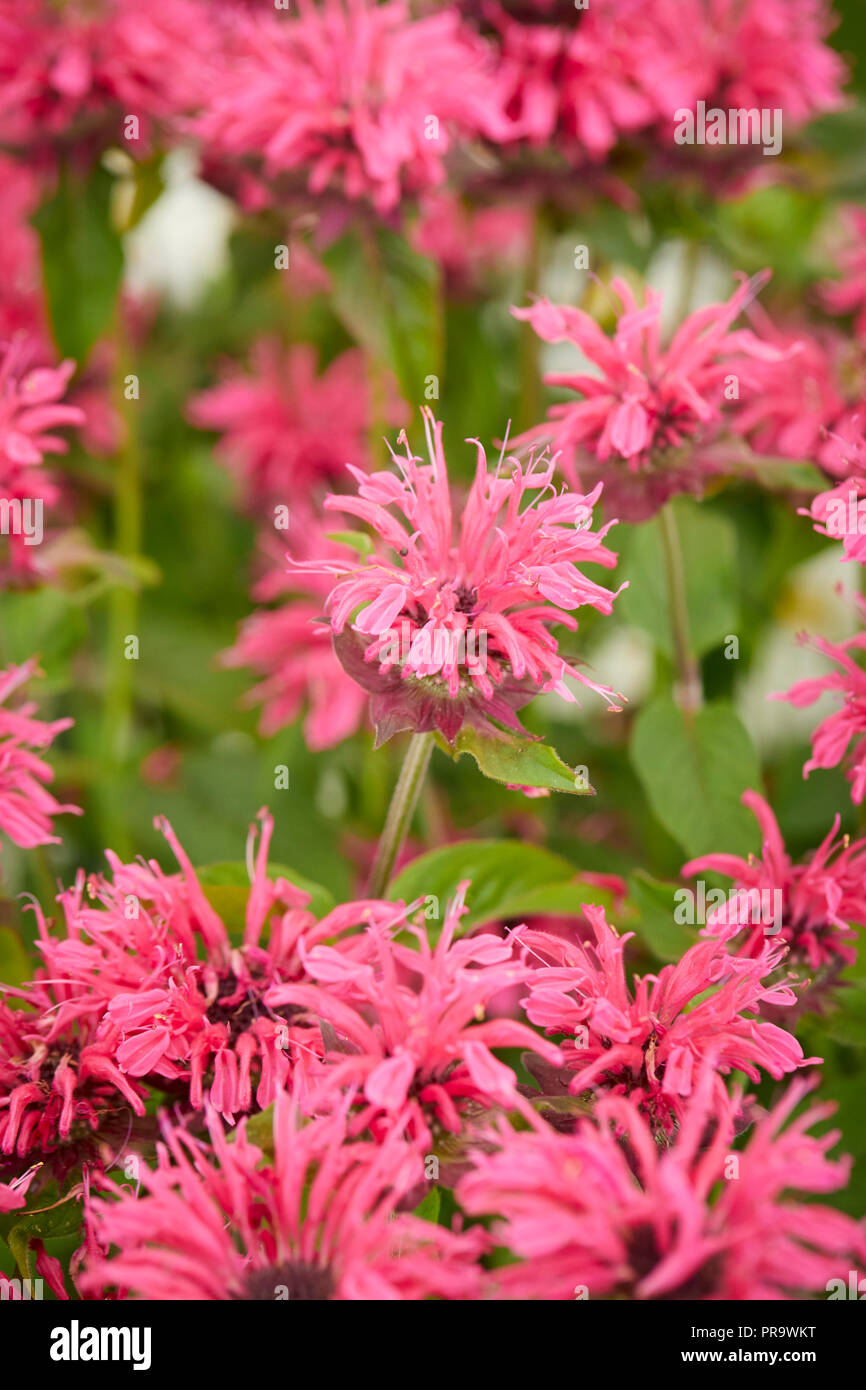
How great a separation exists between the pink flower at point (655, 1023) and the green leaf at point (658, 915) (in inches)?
2.6

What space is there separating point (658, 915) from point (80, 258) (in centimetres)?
50

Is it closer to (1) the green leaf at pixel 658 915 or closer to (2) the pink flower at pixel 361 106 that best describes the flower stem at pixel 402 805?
(1) the green leaf at pixel 658 915

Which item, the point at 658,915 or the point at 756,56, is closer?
the point at 658,915

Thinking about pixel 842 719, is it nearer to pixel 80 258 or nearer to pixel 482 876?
pixel 482 876

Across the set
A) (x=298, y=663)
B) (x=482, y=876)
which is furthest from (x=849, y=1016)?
(x=298, y=663)

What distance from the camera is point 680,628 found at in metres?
0.57

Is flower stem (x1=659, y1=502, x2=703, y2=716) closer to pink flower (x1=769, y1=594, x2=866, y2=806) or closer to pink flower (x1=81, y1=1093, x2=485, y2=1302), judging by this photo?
pink flower (x1=769, y1=594, x2=866, y2=806)

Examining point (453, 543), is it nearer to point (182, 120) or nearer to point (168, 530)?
point (182, 120)

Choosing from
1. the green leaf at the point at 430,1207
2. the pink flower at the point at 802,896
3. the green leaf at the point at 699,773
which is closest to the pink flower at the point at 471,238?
the green leaf at the point at 699,773

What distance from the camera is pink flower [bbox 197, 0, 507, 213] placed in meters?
0.61

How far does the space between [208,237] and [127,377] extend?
84cm

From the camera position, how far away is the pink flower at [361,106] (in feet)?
2.00

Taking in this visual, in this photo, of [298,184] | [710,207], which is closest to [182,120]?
[298,184]

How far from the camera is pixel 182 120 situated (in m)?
0.70
